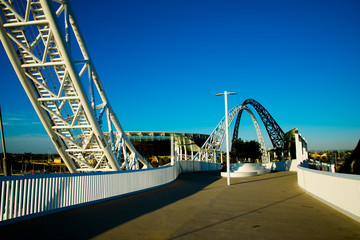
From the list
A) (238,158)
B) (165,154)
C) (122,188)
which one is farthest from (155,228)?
(165,154)

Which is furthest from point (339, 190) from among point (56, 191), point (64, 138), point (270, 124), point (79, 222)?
point (270, 124)

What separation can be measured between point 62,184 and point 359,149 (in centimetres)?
1851

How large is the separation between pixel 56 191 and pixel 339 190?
807cm

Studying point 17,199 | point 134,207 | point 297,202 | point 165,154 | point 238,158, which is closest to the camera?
point 17,199

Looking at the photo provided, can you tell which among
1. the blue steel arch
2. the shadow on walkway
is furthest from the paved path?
the blue steel arch

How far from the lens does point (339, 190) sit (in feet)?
25.6

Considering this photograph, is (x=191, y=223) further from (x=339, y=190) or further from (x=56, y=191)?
(x=339, y=190)

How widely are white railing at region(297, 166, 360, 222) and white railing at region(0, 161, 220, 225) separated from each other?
754cm

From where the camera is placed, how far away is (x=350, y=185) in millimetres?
6840

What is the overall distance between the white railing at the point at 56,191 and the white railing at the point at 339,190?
24.7 ft

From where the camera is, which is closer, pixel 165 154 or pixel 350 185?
pixel 350 185

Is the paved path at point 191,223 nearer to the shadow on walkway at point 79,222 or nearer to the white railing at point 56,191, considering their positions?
the shadow on walkway at point 79,222

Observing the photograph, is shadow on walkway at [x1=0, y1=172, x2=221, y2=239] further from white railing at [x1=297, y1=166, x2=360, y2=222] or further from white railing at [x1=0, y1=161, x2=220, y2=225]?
white railing at [x1=297, y1=166, x2=360, y2=222]

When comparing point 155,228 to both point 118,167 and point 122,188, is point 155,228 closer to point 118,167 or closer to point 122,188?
point 122,188
